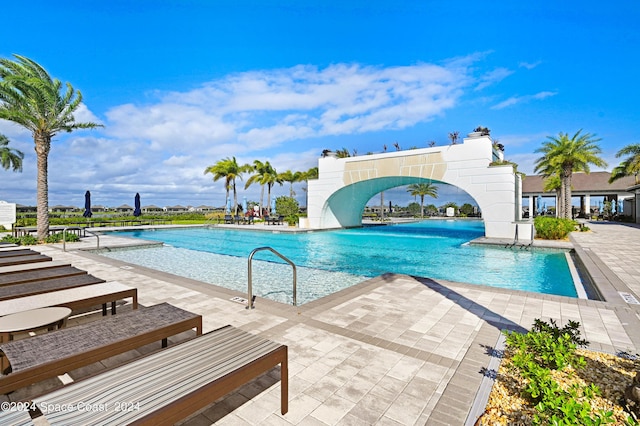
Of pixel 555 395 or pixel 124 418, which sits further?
pixel 555 395

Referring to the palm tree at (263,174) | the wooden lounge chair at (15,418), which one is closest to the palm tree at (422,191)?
the palm tree at (263,174)

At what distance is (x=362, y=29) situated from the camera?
620 inches

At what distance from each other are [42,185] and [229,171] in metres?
22.1

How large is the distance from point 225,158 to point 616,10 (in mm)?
34540

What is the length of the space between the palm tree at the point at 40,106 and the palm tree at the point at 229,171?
827 inches

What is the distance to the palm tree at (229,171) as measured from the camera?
118 feet

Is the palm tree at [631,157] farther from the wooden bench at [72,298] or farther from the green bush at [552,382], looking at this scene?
the wooden bench at [72,298]

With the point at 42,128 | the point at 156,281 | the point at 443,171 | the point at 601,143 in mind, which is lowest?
the point at 156,281

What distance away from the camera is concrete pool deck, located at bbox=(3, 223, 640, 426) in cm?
252

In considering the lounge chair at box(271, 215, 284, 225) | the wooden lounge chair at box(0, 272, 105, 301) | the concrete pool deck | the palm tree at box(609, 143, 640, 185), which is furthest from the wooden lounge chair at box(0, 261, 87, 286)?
the palm tree at box(609, 143, 640, 185)

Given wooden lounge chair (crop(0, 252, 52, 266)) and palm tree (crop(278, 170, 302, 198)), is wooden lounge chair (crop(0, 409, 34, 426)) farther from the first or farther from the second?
palm tree (crop(278, 170, 302, 198))

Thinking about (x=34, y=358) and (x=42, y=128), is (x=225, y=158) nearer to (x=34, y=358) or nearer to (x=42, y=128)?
(x=42, y=128)

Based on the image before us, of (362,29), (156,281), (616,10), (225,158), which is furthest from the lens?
(225,158)

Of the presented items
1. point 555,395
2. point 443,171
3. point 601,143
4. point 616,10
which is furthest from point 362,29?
point 601,143
